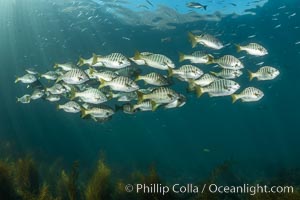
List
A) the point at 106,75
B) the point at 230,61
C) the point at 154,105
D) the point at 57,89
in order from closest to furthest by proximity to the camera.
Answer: the point at 154,105 → the point at 230,61 → the point at 106,75 → the point at 57,89

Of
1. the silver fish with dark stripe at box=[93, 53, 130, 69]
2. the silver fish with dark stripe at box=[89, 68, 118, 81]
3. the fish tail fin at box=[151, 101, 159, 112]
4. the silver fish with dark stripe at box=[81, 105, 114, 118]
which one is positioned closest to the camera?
the fish tail fin at box=[151, 101, 159, 112]

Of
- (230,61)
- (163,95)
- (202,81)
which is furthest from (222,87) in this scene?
(163,95)

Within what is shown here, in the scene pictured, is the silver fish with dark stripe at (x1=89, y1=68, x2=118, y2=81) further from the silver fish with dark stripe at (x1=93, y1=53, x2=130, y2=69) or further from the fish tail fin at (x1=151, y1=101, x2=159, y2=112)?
the fish tail fin at (x1=151, y1=101, x2=159, y2=112)

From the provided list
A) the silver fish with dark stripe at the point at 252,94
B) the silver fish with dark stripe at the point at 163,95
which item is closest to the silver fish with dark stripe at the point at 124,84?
the silver fish with dark stripe at the point at 163,95

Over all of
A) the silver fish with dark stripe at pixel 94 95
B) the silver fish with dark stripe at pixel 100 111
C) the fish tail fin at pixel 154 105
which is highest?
the silver fish with dark stripe at pixel 94 95

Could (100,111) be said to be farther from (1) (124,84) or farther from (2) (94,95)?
(1) (124,84)

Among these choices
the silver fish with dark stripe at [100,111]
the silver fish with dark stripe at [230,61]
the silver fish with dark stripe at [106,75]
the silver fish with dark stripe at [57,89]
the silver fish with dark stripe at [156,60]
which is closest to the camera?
the silver fish with dark stripe at [156,60]

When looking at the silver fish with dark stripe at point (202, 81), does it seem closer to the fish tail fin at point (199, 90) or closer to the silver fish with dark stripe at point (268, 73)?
the fish tail fin at point (199, 90)

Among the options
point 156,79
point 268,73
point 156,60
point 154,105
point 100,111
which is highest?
point 156,60

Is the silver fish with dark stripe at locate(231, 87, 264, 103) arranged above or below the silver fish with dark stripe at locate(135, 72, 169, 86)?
below

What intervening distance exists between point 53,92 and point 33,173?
13.8 feet

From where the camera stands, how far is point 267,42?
3092 centimetres

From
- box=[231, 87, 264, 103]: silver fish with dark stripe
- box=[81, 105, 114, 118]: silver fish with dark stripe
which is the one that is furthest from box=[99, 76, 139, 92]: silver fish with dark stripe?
box=[231, 87, 264, 103]: silver fish with dark stripe

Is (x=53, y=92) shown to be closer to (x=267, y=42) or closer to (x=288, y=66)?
(x=267, y=42)
